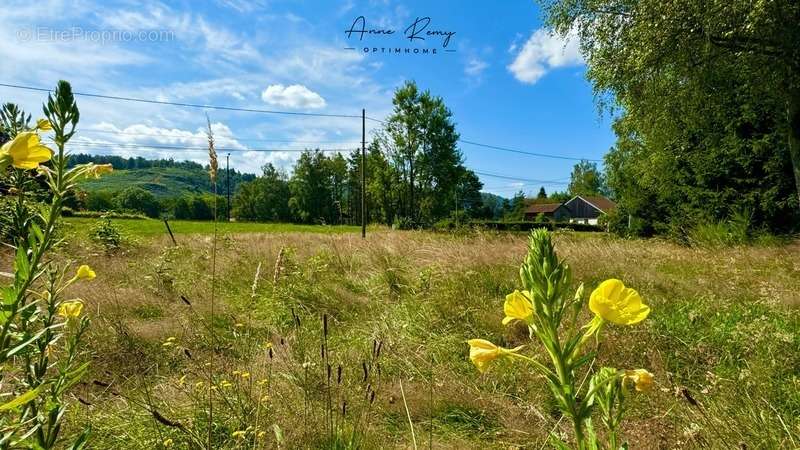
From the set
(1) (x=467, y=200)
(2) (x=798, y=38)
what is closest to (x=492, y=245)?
(2) (x=798, y=38)

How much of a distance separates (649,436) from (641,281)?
327 centimetres

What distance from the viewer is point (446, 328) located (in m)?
4.02

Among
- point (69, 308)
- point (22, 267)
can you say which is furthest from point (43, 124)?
point (69, 308)

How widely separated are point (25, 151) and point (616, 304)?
1256mm

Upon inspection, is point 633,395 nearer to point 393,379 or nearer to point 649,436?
point 649,436

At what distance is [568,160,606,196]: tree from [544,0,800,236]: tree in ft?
194

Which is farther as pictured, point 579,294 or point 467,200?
point 467,200

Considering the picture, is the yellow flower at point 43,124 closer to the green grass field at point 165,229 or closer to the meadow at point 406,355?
the meadow at point 406,355

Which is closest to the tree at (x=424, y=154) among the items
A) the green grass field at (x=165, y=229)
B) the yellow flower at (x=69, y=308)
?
the green grass field at (x=165, y=229)

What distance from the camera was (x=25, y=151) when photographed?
876 mm

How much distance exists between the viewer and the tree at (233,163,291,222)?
65.2 meters

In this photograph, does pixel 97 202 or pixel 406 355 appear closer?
pixel 406 355

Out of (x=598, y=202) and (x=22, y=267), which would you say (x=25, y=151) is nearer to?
(x=22, y=267)

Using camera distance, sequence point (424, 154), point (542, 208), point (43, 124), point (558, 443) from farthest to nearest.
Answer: point (542, 208)
point (424, 154)
point (43, 124)
point (558, 443)
